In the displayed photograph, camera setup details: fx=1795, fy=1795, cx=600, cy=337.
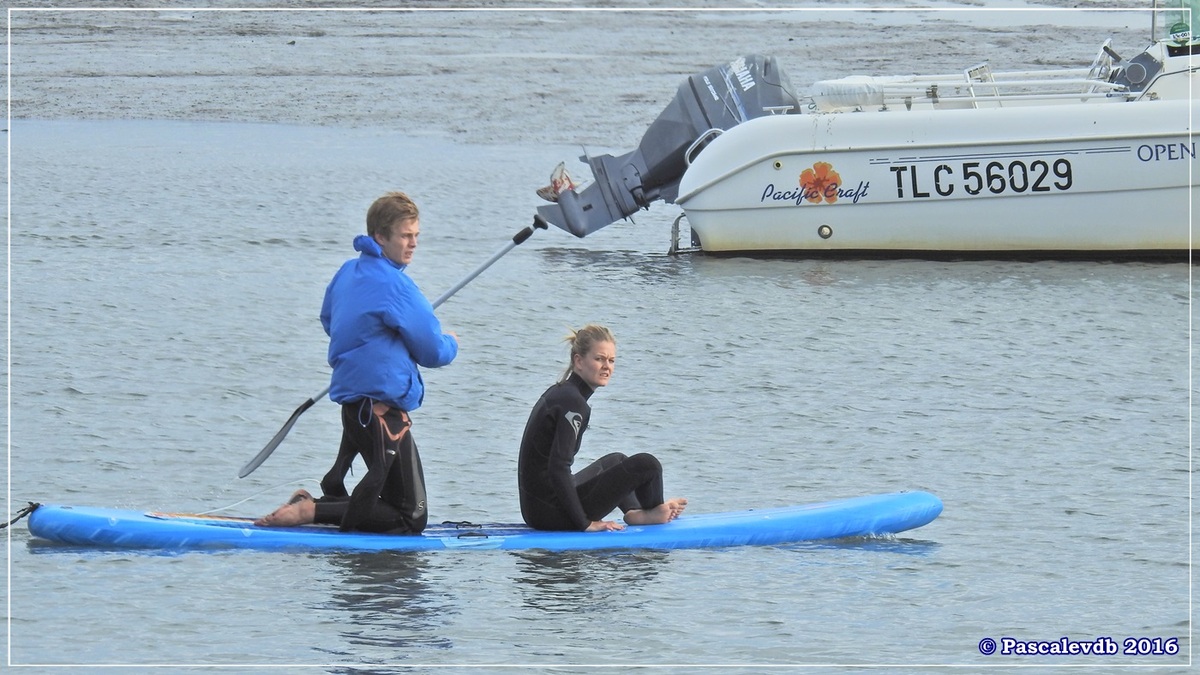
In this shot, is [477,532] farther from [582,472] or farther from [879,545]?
[879,545]

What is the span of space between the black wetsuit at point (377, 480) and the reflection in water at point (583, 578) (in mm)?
488

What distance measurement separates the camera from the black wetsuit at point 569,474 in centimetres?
697

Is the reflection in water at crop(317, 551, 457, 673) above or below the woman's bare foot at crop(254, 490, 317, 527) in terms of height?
below

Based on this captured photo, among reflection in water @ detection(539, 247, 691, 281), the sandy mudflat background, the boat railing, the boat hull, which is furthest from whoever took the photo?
the sandy mudflat background

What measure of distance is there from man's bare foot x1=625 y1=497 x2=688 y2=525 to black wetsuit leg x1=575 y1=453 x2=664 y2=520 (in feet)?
0.08

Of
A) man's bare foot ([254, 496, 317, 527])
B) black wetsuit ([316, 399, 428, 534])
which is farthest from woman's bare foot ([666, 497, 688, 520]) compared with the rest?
man's bare foot ([254, 496, 317, 527])

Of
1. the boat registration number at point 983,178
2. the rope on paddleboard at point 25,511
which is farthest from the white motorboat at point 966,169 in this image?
the rope on paddleboard at point 25,511

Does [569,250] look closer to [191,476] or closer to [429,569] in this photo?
[191,476]

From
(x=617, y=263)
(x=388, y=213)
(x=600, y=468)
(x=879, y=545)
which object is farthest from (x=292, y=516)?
(x=617, y=263)

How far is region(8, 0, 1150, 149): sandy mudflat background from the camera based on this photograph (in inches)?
925

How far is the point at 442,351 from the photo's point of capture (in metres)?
6.64

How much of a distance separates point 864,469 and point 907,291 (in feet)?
15.9

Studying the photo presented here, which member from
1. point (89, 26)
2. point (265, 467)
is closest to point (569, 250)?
point (265, 467)

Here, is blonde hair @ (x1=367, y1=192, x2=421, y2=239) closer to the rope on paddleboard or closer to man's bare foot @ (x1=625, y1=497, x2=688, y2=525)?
man's bare foot @ (x1=625, y1=497, x2=688, y2=525)
